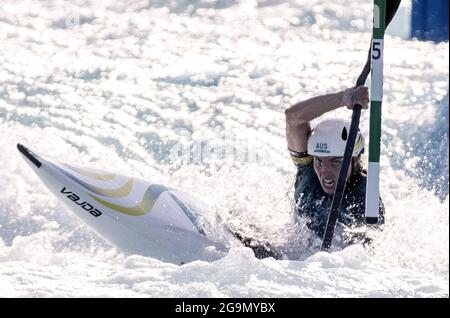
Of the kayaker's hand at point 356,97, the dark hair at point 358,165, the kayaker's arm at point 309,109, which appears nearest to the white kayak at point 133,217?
the kayaker's arm at point 309,109

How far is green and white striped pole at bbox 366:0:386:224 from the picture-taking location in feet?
13.9

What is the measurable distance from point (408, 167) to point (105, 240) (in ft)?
10.3

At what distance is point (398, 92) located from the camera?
321 inches

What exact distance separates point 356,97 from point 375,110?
152 millimetres

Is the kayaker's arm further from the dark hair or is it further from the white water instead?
the white water

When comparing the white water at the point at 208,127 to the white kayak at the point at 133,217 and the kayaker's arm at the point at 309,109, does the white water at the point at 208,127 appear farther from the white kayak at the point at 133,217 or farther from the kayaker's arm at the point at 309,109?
the kayaker's arm at the point at 309,109

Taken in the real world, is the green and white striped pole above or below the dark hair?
above

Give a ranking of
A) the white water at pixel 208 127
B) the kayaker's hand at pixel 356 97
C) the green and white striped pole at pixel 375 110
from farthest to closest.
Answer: the kayaker's hand at pixel 356 97 → the green and white striped pole at pixel 375 110 → the white water at pixel 208 127

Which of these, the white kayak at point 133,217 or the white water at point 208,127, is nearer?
the white water at point 208,127

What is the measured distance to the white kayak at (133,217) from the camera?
183 inches

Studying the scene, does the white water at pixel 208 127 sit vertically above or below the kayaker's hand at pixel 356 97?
below

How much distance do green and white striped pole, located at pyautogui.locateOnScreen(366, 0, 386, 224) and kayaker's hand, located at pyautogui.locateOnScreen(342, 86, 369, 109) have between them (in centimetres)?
12

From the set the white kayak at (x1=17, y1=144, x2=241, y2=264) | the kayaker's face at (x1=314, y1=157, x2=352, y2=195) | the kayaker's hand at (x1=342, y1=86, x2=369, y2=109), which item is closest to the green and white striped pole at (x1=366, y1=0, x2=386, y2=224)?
the kayaker's hand at (x1=342, y1=86, x2=369, y2=109)
